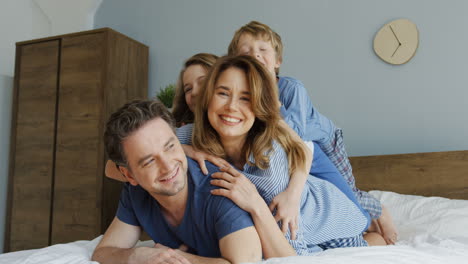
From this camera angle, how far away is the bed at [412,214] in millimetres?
1098

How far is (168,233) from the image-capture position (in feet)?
4.09

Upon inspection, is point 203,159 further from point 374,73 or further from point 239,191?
point 374,73

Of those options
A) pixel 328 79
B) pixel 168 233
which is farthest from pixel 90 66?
pixel 168 233

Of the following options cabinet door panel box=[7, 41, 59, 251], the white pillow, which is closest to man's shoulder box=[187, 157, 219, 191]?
the white pillow

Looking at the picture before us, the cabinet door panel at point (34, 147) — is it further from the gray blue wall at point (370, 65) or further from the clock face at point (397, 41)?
the clock face at point (397, 41)

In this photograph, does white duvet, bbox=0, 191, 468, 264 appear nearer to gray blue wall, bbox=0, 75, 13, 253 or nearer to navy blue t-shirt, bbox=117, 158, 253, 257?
navy blue t-shirt, bbox=117, 158, 253, 257

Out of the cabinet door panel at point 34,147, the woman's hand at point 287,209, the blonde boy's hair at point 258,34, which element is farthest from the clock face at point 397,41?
the cabinet door panel at point 34,147

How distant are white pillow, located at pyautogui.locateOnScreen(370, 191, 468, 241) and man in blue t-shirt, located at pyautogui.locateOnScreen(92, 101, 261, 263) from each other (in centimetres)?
90

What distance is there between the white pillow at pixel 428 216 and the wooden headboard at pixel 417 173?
0.24 metres

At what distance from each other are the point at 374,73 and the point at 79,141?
228 centimetres

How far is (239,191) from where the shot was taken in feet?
3.55

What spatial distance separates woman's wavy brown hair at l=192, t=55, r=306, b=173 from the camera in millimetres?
1256

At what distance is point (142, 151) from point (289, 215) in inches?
17.4

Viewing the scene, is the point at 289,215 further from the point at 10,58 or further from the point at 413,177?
the point at 10,58
